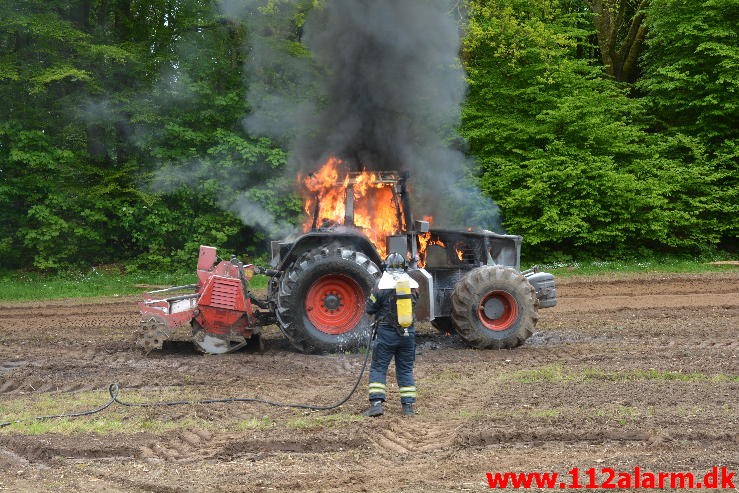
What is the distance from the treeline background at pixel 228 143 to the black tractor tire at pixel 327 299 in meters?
10.3

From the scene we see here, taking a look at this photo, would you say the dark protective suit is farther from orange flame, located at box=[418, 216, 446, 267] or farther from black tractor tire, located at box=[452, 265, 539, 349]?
orange flame, located at box=[418, 216, 446, 267]

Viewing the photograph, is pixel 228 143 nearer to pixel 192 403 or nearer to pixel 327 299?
pixel 327 299

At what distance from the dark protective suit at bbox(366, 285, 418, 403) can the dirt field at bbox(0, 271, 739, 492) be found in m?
0.35

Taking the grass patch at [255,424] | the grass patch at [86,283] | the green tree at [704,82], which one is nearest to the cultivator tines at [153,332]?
the grass patch at [255,424]

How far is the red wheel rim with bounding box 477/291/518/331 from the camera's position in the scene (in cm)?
1159

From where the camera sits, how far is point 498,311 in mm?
11664

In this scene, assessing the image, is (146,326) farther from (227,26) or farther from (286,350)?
(227,26)

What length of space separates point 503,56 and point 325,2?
1100 cm

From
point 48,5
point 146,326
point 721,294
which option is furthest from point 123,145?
point 721,294

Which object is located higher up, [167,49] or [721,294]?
[167,49]

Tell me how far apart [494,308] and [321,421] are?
4.34 meters

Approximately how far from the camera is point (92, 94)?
903 inches

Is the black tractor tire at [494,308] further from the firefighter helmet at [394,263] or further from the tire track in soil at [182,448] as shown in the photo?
the tire track in soil at [182,448]

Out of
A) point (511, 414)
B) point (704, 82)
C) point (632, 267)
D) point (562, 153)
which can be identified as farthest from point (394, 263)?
point (704, 82)
